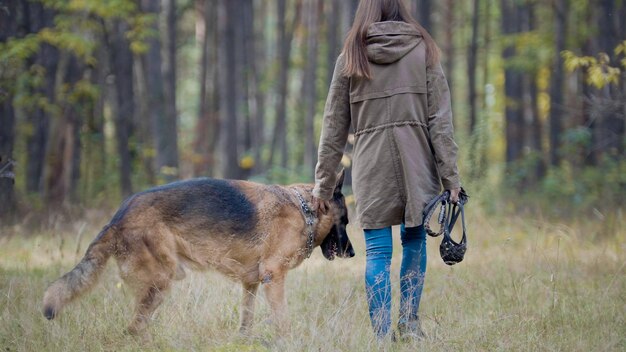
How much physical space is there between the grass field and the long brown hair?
1.56 m

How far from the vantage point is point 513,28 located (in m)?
24.0

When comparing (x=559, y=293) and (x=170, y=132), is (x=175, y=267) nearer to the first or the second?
(x=559, y=293)

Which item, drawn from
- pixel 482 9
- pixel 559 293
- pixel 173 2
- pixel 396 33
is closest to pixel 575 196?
pixel 559 293

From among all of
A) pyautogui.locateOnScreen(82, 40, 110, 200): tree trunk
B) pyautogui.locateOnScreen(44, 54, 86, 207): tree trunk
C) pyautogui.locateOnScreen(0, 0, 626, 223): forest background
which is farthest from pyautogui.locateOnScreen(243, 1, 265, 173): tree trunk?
pyautogui.locateOnScreen(44, 54, 86, 207): tree trunk

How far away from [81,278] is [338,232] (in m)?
1.96

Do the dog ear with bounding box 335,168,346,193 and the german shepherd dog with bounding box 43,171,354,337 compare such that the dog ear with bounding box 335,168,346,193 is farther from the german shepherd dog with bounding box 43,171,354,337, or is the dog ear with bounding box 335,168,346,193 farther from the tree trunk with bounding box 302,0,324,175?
the tree trunk with bounding box 302,0,324,175

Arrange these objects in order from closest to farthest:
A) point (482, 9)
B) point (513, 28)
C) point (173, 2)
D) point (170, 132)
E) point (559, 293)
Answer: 1. point (559, 293)
2. point (170, 132)
3. point (173, 2)
4. point (513, 28)
5. point (482, 9)

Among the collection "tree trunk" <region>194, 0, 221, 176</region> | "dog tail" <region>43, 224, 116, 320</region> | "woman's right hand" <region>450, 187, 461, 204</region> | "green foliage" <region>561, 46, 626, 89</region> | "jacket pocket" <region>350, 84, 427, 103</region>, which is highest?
"jacket pocket" <region>350, 84, 427, 103</region>

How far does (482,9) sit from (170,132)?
15031 millimetres

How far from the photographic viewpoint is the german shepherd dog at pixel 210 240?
17.6 ft

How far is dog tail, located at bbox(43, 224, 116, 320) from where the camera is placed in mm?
5070

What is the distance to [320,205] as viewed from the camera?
5.80 metres

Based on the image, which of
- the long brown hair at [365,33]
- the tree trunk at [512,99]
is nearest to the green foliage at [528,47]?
the tree trunk at [512,99]

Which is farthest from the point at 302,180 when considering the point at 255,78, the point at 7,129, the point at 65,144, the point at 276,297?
the point at 255,78
